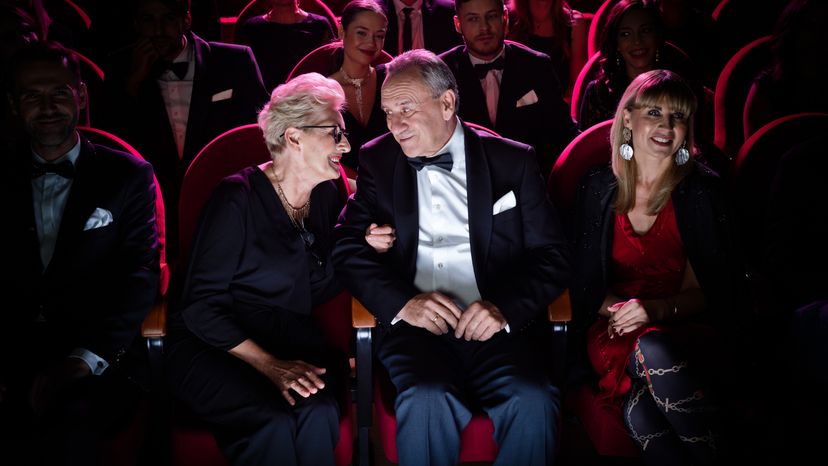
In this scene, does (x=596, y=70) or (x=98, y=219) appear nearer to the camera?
(x=98, y=219)

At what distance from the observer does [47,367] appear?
1.98m

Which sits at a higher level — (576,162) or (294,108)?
(294,108)

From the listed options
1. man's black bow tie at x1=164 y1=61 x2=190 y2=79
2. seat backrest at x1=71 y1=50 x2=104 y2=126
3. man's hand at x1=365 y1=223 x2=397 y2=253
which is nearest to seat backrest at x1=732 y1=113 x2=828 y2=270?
man's hand at x1=365 y1=223 x2=397 y2=253

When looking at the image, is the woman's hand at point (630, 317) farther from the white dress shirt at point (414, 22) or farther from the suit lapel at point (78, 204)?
the white dress shirt at point (414, 22)

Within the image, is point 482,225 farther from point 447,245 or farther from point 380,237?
point 380,237

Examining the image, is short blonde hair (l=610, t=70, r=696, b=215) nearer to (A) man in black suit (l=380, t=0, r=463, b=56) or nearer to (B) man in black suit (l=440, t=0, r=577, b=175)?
(B) man in black suit (l=440, t=0, r=577, b=175)

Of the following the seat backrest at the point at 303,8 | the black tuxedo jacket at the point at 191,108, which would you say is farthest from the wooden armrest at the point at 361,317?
the seat backrest at the point at 303,8

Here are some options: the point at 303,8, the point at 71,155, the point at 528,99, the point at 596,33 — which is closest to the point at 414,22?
the point at 303,8

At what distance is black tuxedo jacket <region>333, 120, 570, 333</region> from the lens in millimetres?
2273

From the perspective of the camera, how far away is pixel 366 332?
209 cm

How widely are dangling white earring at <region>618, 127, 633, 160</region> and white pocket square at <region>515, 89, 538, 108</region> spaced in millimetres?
1064

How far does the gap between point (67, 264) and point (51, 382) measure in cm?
39

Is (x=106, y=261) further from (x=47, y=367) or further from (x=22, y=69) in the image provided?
(x=22, y=69)

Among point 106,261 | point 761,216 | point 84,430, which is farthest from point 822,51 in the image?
point 84,430
